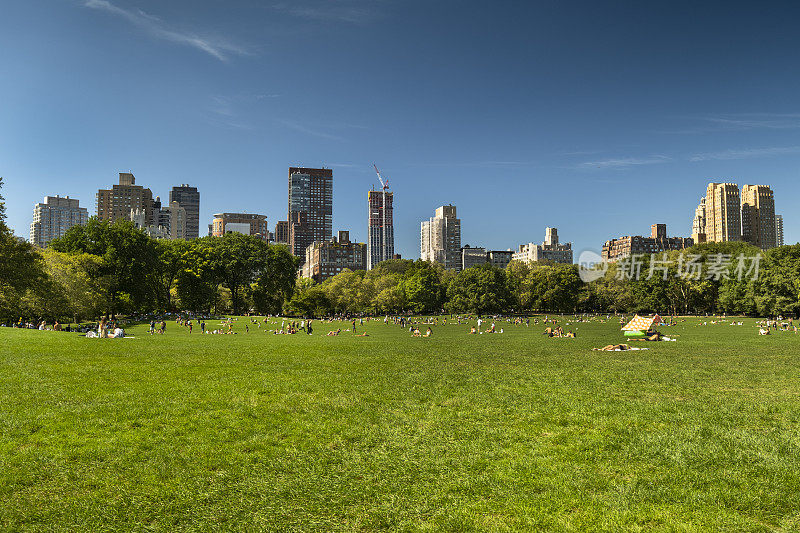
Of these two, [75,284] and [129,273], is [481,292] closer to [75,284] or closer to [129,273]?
[129,273]

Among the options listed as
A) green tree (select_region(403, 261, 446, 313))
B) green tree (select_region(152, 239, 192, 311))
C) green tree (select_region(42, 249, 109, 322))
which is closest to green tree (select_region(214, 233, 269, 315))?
green tree (select_region(152, 239, 192, 311))

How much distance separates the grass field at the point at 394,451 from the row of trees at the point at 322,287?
32067mm

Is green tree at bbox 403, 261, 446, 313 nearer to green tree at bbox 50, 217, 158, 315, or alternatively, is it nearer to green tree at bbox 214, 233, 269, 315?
green tree at bbox 214, 233, 269, 315

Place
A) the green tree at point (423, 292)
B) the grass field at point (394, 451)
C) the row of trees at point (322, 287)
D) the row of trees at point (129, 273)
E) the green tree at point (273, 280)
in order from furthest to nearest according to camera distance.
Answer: the green tree at point (423, 292) → the green tree at point (273, 280) → the row of trees at point (322, 287) → the row of trees at point (129, 273) → the grass field at point (394, 451)

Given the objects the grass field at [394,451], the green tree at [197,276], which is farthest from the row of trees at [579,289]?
the grass field at [394,451]

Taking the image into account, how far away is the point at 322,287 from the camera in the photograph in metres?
110

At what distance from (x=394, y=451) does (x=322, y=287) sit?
10128cm

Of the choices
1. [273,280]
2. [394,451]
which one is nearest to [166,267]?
[273,280]

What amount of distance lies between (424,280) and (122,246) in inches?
2421

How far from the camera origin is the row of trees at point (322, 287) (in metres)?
53.8

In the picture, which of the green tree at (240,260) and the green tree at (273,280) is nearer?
the green tree at (240,260)

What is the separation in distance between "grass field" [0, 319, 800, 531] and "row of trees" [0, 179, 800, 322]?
1262 inches

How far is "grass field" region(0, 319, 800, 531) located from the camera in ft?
24.5

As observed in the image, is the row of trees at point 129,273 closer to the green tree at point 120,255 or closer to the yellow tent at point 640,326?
the green tree at point 120,255
